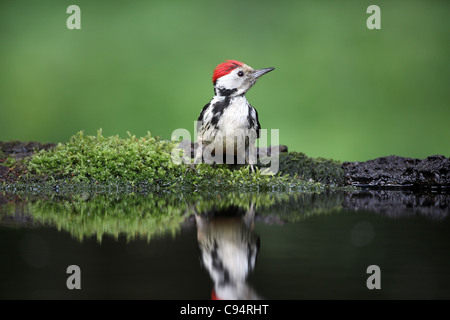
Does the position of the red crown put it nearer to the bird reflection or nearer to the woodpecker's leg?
the woodpecker's leg

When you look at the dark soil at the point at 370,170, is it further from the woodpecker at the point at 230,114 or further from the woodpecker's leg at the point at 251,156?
the woodpecker at the point at 230,114

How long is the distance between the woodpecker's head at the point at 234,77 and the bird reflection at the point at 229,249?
1557mm

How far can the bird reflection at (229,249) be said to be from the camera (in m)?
1.60

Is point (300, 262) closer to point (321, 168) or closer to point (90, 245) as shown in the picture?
point (90, 245)

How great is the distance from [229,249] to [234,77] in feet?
8.09

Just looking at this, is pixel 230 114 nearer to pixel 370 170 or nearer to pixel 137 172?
pixel 137 172

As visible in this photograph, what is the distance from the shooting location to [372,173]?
454 cm

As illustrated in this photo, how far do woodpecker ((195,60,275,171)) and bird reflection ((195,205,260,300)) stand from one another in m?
1.29

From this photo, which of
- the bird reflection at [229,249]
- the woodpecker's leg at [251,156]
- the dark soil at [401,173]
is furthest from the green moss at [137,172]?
the bird reflection at [229,249]

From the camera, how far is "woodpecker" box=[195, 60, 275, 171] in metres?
4.23

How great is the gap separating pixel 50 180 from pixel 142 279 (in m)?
2.94

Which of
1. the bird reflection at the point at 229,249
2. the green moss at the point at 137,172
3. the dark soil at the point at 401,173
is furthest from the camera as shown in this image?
the dark soil at the point at 401,173

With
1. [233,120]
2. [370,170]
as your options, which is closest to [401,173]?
[370,170]

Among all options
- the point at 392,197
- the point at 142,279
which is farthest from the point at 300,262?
the point at 392,197
